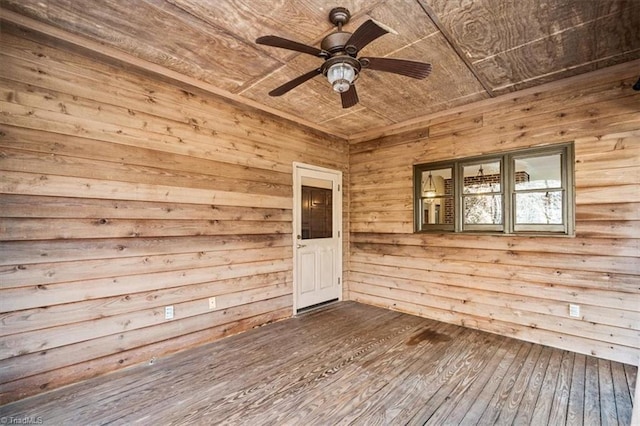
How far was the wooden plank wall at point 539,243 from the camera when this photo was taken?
8.80ft

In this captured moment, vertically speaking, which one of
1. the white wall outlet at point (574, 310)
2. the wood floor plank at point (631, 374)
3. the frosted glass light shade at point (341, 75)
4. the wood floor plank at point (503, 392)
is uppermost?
the frosted glass light shade at point (341, 75)

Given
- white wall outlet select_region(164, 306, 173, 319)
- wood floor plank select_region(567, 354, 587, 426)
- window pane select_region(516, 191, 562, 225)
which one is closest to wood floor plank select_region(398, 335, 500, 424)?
wood floor plank select_region(567, 354, 587, 426)

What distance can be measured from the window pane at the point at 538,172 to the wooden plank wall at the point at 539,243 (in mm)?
178

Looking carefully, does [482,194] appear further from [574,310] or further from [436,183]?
[574,310]

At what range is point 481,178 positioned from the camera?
141 inches

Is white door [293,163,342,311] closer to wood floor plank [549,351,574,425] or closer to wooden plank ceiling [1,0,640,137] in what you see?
wooden plank ceiling [1,0,640,137]

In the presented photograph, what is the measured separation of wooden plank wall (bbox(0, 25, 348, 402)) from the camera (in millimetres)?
2146

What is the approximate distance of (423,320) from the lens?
12.6 ft

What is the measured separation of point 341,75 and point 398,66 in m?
0.39

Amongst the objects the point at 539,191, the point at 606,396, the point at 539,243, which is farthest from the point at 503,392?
the point at 539,191

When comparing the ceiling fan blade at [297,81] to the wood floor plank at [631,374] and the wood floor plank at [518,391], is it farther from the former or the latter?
the wood floor plank at [631,374]

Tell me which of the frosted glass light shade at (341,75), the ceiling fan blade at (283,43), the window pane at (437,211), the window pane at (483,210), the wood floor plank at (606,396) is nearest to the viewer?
the ceiling fan blade at (283,43)

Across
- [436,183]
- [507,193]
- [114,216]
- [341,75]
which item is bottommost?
[114,216]

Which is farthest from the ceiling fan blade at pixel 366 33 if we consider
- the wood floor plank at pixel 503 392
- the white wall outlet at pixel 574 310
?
the white wall outlet at pixel 574 310
